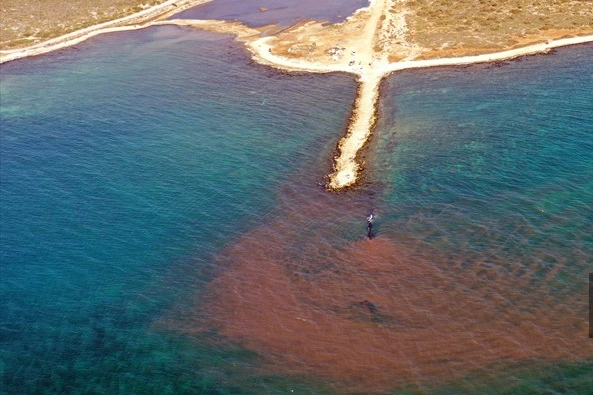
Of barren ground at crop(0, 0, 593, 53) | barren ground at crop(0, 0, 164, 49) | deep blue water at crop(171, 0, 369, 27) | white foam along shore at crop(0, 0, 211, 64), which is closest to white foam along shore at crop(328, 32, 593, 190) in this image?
barren ground at crop(0, 0, 593, 53)

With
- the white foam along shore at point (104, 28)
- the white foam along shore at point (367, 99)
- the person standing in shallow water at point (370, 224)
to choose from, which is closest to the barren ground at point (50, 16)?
the white foam along shore at point (104, 28)

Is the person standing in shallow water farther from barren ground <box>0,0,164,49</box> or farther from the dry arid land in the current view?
barren ground <box>0,0,164,49</box>

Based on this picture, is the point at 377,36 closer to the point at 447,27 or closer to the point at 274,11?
the point at 447,27

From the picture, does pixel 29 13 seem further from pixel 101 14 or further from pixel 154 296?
pixel 154 296

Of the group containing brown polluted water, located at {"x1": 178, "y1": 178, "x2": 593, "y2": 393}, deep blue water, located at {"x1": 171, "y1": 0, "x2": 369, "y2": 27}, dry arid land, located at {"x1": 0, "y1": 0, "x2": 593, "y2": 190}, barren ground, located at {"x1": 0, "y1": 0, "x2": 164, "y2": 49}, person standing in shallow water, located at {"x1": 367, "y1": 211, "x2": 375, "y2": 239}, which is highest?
barren ground, located at {"x1": 0, "y1": 0, "x2": 164, "y2": 49}

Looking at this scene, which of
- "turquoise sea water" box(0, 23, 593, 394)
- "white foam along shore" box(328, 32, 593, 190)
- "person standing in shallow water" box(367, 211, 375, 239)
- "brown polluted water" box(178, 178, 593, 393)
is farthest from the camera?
"white foam along shore" box(328, 32, 593, 190)

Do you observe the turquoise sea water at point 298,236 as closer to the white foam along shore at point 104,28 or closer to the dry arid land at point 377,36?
the dry arid land at point 377,36
